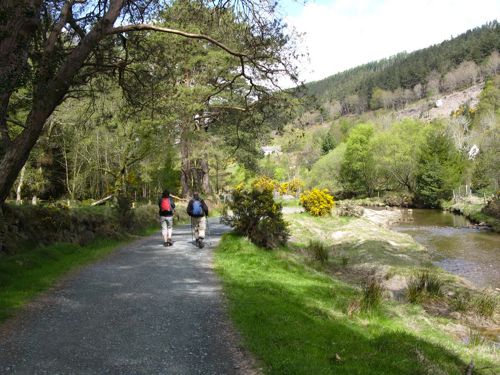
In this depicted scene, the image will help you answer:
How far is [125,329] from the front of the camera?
6867 millimetres

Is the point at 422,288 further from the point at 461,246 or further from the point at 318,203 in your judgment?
the point at 318,203

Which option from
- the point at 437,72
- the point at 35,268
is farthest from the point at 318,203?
the point at 437,72

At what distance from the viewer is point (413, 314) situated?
10.4m

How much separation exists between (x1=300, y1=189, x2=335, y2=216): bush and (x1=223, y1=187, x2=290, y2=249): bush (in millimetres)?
12269

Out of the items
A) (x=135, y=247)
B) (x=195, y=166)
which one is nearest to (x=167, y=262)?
(x=135, y=247)

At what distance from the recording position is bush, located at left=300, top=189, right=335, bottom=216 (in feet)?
92.0

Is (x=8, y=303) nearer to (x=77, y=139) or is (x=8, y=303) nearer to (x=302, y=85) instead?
(x=302, y=85)

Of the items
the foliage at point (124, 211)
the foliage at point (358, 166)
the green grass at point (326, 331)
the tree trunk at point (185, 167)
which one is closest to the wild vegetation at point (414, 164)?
the foliage at point (358, 166)

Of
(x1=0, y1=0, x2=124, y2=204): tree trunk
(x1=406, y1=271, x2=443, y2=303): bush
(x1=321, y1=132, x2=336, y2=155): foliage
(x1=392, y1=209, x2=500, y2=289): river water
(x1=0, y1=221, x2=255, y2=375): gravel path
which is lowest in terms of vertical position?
(x1=392, y1=209, x2=500, y2=289): river water

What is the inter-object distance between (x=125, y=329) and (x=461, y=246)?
22809mm

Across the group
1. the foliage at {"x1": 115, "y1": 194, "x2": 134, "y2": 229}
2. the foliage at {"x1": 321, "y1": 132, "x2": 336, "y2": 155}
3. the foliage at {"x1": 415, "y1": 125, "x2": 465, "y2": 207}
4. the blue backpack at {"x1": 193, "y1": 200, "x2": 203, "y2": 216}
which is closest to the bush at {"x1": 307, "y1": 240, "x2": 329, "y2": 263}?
the blue backpack at {"x1": 193, "y1": 200, "x2": 203, "y2": 216}

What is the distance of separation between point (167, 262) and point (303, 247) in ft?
22.9

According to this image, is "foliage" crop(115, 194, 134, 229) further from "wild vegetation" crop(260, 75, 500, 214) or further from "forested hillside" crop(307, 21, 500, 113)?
"forested hillside" crop(307, 21, 500, 113)

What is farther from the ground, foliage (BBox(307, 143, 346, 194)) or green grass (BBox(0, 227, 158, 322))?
foliage (BBox(307, 143, 346, 194))
